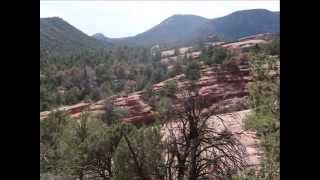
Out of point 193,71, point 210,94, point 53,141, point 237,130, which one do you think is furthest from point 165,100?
point 53,141

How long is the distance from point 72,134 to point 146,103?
103 centimetres

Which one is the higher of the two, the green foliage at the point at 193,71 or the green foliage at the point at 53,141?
the green foliage at the point at 193,71

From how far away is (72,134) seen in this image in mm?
5465

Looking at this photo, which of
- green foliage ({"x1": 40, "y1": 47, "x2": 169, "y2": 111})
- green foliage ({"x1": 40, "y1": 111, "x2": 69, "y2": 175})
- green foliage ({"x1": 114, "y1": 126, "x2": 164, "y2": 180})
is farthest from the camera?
green foliage ({"x1": 40, "y1": 47, "x2": 169, "y2": 111})

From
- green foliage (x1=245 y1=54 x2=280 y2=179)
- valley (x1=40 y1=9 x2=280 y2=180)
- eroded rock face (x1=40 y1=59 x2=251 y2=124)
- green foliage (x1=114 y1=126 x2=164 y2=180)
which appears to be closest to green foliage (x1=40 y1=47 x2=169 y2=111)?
valley (x1=40 y1=9 x2=280 y2=180)

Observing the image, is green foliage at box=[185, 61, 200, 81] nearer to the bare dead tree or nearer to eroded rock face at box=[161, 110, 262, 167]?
eroded rock face at box=[161, 110, 262, 167]

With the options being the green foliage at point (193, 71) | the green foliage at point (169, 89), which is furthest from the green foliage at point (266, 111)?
the green foliage at point (169, 89)

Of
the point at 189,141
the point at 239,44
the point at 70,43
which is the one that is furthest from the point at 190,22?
the point at 189,141

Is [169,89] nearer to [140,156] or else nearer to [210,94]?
[210,94]

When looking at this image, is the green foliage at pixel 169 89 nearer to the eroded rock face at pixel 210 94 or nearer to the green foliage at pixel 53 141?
the eroded rock face at pixel 210 94

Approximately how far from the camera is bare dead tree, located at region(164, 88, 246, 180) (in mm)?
4160

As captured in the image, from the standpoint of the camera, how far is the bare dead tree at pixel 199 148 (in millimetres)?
4160
